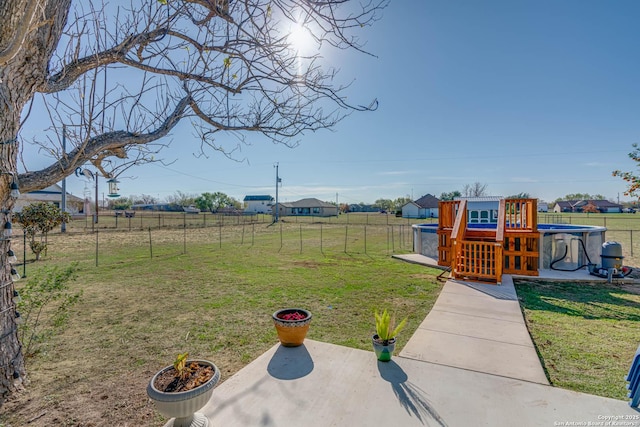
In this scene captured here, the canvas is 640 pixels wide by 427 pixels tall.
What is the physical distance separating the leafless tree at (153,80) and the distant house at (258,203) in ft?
226

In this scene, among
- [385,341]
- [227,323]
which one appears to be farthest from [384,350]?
[227,323]

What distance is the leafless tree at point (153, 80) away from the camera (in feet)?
7.51

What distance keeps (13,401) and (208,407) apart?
1810 millimetres

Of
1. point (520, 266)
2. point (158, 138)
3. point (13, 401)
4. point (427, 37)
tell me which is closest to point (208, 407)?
point (13, 401)

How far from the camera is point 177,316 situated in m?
4.73

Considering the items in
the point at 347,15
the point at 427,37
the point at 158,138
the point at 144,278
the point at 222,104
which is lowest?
the point at 144,278

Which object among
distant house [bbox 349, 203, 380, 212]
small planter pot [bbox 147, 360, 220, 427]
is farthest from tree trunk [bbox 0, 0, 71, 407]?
distant house [bbox 349, 203, 380, 212]

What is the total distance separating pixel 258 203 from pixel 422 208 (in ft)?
135

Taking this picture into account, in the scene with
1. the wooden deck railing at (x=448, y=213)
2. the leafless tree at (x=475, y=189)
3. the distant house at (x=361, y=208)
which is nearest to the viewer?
the wooden deck railing at (x=448, y=213)

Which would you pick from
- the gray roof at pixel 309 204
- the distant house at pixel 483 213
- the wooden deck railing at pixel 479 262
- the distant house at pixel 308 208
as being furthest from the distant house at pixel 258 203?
the wooden deck railing at pixel 479 262

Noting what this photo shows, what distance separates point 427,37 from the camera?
4137 mm

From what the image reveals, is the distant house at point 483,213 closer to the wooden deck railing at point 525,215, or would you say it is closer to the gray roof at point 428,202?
the wooden deck railing at point 525,215

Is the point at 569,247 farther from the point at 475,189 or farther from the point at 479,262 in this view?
the point at 475,189

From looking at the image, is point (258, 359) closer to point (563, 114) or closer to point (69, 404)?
point (69, 404)
